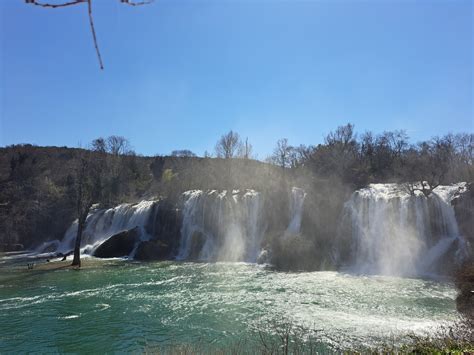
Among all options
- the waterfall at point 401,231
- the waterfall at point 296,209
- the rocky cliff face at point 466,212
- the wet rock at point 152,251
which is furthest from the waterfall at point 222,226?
the rocky cliff face at point 466,212

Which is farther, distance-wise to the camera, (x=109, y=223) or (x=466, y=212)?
(x=109, y=223)

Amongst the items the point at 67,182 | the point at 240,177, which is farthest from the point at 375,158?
the point at 67,182

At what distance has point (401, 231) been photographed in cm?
2903

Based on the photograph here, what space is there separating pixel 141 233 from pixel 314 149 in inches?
1331

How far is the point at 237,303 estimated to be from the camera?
18.5 m

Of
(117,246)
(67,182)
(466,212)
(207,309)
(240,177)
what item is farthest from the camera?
(67,182)

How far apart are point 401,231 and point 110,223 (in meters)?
30.6

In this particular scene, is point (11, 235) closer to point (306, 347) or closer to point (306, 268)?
point (306, 268)

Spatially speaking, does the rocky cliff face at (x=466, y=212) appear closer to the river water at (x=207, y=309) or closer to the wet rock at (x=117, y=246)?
the river water at (x=207, y=309)

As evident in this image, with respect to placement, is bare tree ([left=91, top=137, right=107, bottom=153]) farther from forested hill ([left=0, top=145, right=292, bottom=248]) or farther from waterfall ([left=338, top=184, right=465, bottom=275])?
waterfall ([left=338, top=184, right=465, bottom=275])

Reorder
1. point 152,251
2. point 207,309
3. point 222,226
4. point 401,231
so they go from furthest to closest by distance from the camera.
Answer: point 222,226
point 152,251
point 401,231
point 207,309

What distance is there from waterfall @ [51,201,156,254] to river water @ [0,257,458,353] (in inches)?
562

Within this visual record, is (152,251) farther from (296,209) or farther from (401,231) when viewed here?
(401,231)

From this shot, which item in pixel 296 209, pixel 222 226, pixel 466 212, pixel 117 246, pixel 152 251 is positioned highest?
pixel 296 209
